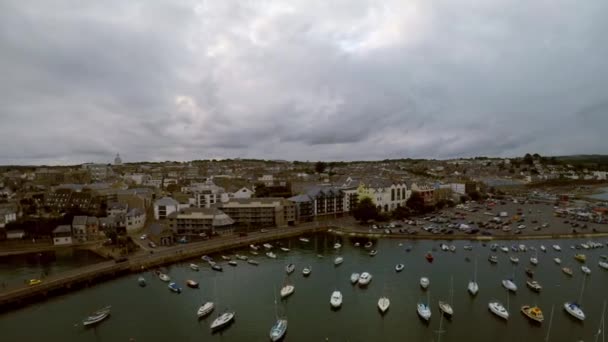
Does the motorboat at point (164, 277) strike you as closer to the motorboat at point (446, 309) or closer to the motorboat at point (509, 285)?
the motorboat at point (446, 309)

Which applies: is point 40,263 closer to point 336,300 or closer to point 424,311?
point 336,300

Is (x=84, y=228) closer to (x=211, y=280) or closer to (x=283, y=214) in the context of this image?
(x=211, y=280)

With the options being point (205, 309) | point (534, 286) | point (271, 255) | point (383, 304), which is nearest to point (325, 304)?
point (383, 304)

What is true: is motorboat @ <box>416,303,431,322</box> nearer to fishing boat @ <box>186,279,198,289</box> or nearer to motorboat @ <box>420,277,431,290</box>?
motorboat @ <box>420,277,431,290</box>

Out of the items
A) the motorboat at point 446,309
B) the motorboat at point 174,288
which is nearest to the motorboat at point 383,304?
the motorboat at point 446,309

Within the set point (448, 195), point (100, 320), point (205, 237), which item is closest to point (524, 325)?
point (100, 320)

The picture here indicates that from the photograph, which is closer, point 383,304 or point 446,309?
point 446,309
